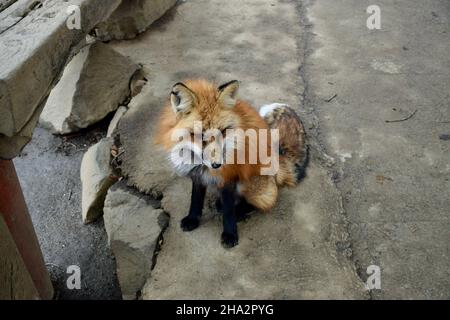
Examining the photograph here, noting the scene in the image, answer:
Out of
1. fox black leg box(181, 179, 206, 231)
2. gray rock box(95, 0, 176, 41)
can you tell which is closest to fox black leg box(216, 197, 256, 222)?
fox black leg box(181, 179, 206, 231)

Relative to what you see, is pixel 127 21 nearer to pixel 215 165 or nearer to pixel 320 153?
pixel 320 153

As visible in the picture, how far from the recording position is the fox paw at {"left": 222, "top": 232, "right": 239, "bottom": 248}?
2.86 meters

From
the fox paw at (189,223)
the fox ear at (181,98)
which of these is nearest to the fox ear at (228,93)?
A: the fox ear at (181,98)

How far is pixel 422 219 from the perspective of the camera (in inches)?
120

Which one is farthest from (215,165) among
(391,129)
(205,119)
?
(391,129)

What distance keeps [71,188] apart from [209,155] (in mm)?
2618

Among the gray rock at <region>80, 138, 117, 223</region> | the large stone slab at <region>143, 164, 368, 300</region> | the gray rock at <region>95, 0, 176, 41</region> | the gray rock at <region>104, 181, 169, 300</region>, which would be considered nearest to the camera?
the large stone slab at <region>143, 164, 368, 300</region>

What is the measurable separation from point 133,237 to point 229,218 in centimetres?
68

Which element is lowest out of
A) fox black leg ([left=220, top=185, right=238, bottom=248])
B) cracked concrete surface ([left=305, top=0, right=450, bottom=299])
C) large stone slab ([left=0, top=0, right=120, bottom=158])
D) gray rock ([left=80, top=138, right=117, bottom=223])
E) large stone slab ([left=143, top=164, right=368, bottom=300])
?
gray rock ([left=80, top=138, right=117, bottom=223])

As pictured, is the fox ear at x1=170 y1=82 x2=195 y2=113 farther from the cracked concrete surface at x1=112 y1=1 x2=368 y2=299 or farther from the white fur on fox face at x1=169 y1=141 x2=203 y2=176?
the cracked concrete surface at x1=112 y1=1 x2=368 y2=299

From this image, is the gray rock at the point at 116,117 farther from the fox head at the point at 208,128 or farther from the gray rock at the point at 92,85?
the fox head at the point at 208,128

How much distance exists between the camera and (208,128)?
7.91 feet

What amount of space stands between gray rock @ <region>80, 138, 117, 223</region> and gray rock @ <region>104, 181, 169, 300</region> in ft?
2.01

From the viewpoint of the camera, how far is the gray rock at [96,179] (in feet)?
12.7
